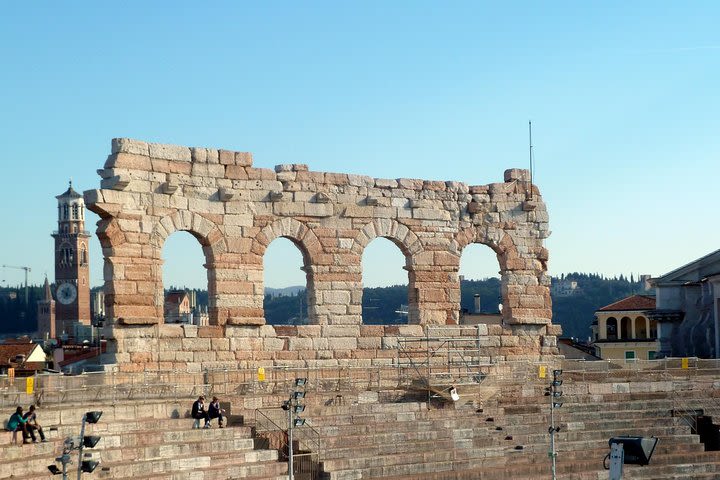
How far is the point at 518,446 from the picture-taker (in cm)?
2927

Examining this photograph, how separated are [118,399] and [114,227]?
12.9ft

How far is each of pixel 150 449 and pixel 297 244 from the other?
325 inches

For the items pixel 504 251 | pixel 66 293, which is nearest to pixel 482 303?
pixel 66 293

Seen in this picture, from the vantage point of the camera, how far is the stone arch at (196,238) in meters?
29.3

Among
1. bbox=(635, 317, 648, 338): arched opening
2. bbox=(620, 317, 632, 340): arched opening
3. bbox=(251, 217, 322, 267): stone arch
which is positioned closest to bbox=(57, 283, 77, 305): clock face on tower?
bbox=(620, 317, 632, 340): arched opening

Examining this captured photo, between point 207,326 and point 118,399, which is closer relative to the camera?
point 118,399

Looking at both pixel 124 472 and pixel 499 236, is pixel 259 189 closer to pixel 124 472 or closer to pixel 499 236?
pixel 499 236

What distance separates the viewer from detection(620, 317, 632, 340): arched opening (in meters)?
65.6

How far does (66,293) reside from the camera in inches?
6939

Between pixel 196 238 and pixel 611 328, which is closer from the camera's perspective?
pixel 196 238

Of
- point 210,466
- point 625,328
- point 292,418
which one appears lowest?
point 210,466

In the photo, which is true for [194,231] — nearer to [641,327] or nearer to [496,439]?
[496,439]

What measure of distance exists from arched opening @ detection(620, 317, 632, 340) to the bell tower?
11403 cm

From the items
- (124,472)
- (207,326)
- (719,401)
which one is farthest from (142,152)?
(719,401)
